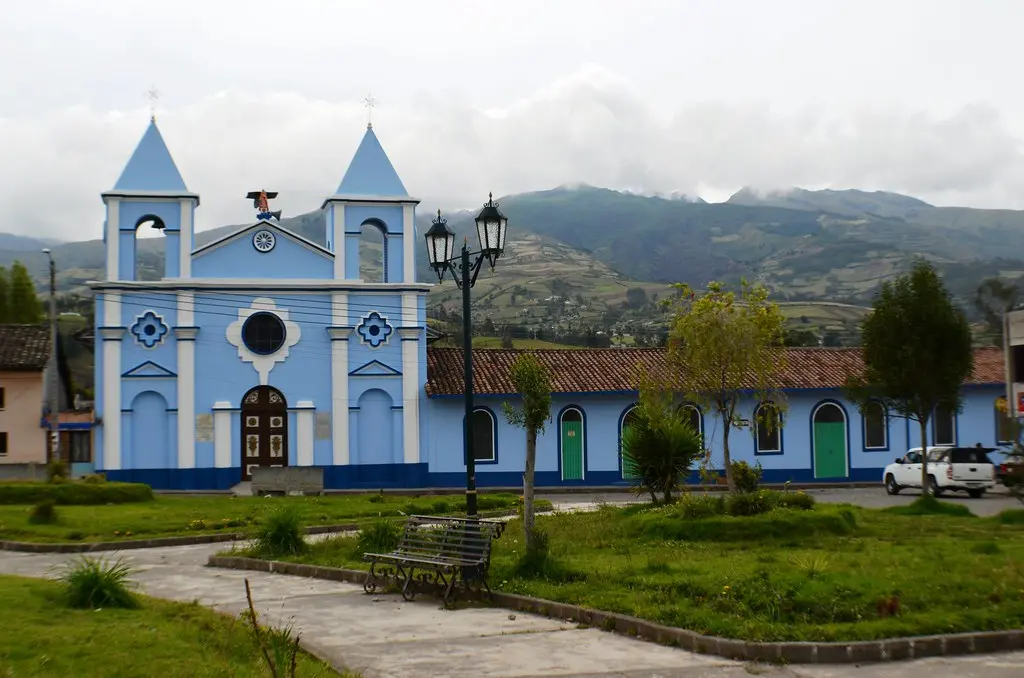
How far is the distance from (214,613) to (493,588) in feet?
11.0

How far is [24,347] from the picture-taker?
131 ft

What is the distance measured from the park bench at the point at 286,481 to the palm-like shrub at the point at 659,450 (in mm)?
12653

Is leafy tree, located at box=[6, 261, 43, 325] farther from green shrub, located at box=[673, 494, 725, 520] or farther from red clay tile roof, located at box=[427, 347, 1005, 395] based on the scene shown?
green shrub, located at box=[673, 494, 725, 520]

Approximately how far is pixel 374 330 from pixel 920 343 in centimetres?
1840

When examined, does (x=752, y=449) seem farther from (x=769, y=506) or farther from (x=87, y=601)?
(x=87, y=601)

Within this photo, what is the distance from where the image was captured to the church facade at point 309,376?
35344mm

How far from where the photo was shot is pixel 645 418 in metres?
22.3

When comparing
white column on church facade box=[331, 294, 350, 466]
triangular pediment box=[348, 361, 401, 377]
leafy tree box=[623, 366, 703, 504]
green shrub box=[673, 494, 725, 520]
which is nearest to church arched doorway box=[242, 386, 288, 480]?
white column on church facade box=[331, 294, 350, 466]

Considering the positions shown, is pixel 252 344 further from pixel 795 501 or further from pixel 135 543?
pixel 795 501

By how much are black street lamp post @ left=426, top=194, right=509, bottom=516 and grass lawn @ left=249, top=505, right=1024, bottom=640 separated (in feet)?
4.58

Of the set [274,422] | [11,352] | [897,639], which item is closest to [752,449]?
[274,422]

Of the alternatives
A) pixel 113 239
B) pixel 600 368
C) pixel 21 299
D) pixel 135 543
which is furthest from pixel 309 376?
pixel 21 299

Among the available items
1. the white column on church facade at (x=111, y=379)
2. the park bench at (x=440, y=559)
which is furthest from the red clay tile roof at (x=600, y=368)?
the park bench at (x=440, y=559)

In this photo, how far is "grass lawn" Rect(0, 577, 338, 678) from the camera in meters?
8.47
